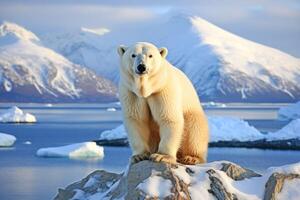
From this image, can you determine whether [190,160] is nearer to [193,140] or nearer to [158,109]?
[193,140]

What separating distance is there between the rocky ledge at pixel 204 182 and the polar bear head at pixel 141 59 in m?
1.35

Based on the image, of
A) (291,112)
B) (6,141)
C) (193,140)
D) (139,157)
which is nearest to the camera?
(139,157)

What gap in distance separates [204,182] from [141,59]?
6.12 feet

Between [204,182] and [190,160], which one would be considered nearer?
[204,182]

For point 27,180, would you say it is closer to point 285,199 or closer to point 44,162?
point 44,162

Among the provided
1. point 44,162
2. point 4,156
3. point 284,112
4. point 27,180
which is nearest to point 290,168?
point 27,180

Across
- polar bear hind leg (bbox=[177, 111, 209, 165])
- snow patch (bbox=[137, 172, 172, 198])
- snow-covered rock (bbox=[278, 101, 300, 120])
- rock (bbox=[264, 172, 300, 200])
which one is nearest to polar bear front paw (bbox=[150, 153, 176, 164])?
snow patch (bbox=[137, 172, 172, 198])

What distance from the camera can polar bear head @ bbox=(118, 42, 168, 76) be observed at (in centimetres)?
848

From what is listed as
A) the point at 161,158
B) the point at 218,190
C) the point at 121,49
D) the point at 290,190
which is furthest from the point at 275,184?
the point at 121,49

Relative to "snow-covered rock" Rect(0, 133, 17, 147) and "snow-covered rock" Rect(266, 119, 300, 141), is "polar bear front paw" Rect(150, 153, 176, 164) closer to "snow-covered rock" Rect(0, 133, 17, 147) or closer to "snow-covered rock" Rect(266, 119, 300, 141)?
"snow-covered rock" Rect(266, 119, 300, 141)

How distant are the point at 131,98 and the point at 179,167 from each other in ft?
3.58

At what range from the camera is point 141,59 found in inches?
335

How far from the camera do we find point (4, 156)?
4709 centimetres

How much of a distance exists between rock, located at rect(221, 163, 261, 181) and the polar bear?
43 cm
